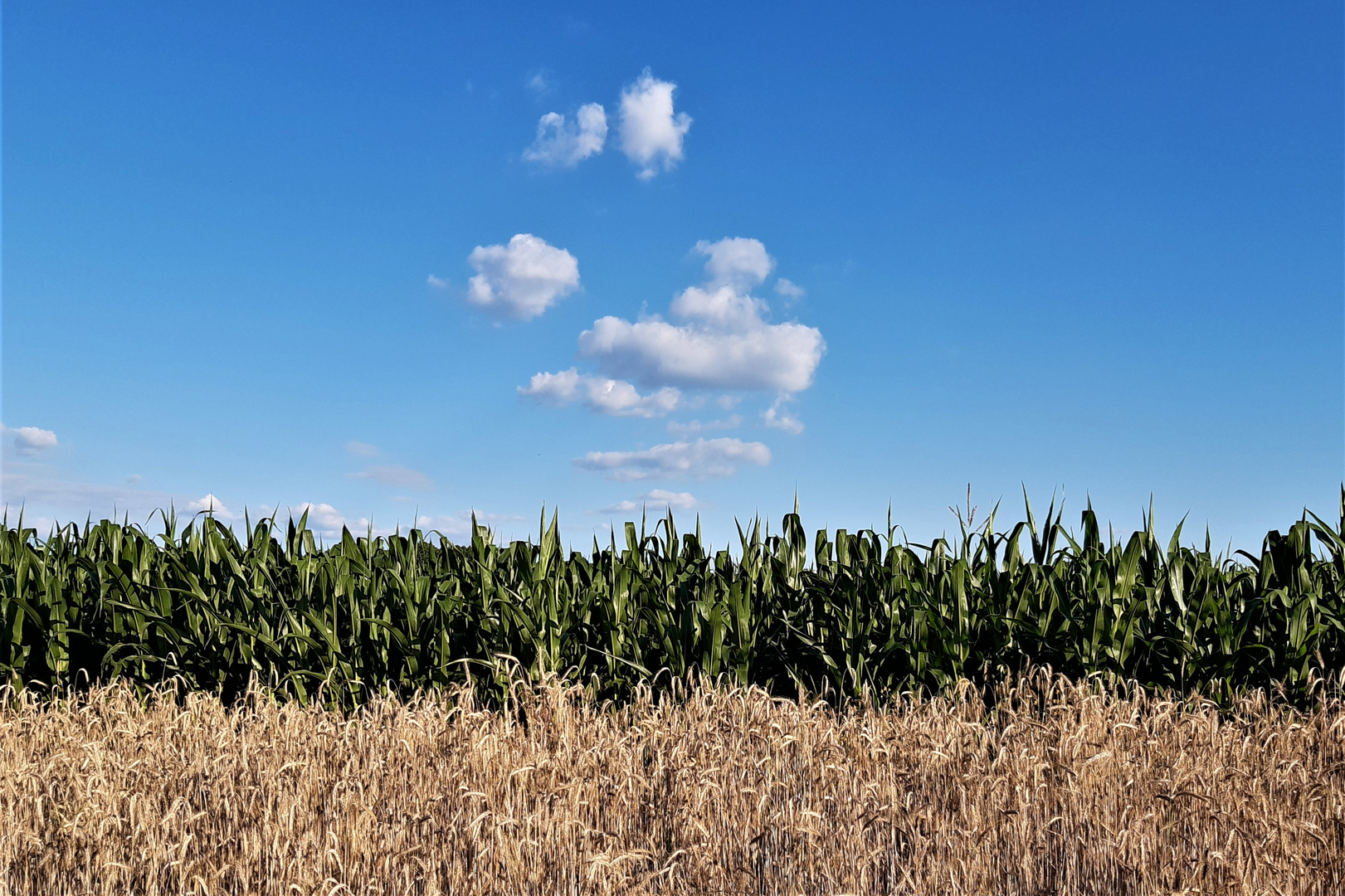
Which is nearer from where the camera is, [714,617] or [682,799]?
[682,799]

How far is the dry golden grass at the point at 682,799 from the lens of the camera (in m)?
3.04

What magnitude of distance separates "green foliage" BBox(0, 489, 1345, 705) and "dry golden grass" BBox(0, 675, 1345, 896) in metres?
0.39

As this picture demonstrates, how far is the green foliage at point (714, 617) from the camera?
209 inches

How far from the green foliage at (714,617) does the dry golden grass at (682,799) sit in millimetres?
391

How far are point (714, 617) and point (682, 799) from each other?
67.6 inches

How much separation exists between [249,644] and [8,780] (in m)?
1.67

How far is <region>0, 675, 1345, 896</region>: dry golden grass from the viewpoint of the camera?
120 inches

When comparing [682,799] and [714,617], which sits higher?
[714,617]

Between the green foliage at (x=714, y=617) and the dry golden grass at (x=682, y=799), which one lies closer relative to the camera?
the dry golden grass at (x=682, y=799)

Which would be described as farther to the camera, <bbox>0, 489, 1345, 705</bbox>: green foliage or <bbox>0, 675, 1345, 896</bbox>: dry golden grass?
<bbox>0, 489, 1345, 705</bbox>: green foliage

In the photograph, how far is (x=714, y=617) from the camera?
5.29 metres

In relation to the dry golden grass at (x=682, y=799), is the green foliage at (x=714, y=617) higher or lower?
higher

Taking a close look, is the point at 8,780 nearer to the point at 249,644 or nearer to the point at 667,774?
the point at 249,644

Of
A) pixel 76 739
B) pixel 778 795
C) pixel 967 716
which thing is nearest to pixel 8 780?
pixel 76 739
